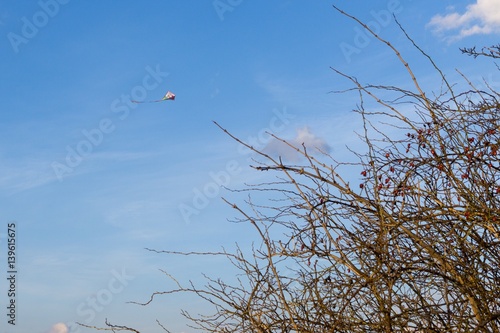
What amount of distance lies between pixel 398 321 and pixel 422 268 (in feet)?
1.01

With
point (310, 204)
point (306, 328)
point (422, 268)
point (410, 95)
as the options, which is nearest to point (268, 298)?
point (306, 328)

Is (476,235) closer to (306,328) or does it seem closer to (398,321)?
(398,321)

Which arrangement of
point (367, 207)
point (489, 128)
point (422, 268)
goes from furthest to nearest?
1. point (489, 128)
2. point (367, 207)
3. point (422, 268)

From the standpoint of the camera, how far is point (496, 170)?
4000 millimetres

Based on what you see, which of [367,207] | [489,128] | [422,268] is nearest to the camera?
[422,268]

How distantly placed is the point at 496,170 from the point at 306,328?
1474 millimetres

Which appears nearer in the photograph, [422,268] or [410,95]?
[422,268]

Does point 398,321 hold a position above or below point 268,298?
below

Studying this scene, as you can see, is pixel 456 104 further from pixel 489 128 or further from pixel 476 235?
pixel 476 235

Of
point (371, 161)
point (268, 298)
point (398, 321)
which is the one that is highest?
point (371, 161)

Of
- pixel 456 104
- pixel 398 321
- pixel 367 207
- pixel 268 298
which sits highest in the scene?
pixel 456 104

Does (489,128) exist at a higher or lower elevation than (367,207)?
higher

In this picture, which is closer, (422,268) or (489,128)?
(422,268)

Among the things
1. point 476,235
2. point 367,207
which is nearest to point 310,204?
point 367,207
